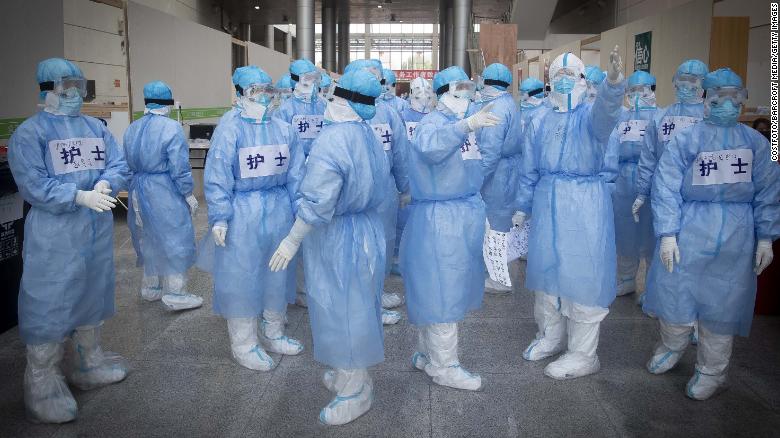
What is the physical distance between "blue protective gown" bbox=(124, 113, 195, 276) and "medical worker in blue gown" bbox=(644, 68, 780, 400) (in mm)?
3078

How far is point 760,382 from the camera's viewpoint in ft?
11.1

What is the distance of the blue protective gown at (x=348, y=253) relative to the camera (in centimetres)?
264

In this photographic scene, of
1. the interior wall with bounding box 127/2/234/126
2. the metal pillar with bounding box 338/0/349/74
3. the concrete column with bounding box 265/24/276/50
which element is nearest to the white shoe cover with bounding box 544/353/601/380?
the interior wall with bounding box 127/2/234/126

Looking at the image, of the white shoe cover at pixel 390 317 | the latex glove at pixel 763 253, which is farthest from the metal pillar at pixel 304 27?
the latex glove at pixel 763 253

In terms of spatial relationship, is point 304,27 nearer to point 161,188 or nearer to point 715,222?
point 161,188

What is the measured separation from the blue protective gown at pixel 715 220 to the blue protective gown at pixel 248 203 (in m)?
2.00

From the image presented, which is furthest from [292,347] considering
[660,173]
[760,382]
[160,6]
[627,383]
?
[160,6]

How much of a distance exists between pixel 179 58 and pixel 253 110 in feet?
23.0

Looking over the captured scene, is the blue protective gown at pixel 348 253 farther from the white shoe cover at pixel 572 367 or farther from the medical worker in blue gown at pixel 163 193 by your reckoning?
the medical worker in blue gown at pixel 163 193

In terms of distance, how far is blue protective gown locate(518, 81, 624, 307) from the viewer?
10.7ft

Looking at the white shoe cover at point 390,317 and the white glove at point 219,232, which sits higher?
the white glove at point 219,232

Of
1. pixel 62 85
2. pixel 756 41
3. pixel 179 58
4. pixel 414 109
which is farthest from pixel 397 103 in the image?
pixel 756 41

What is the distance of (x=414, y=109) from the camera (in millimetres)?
5809

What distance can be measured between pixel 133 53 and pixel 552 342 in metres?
6.67
